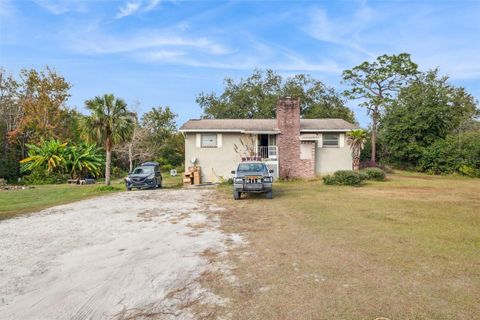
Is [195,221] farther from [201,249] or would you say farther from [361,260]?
[361,260]

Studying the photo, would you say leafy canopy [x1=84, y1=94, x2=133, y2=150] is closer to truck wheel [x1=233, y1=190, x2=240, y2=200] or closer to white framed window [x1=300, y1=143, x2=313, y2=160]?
truck wheel [x1=233, y1=190, x2=240, y2=200]

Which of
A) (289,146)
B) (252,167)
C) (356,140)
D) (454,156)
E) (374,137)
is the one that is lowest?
(252,167)

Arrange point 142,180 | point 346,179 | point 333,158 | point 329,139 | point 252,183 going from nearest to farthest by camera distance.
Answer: point 252,183 → point 346,179 → point 142,180 → point 333,158 → point 329,139

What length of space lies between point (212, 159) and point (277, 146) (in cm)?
471

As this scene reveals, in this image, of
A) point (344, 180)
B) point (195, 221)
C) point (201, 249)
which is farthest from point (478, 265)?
point (344, 180)

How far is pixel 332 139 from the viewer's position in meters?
23.6

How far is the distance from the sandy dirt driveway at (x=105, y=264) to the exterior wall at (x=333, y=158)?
1482cm

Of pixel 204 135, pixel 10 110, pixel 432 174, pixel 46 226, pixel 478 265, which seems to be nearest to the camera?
pixel 478 265

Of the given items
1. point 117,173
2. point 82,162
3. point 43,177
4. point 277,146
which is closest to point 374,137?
point 277,146

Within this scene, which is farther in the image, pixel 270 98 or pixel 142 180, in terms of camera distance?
pixel 270 98

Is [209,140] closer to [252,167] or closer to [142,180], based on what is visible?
[142,180]

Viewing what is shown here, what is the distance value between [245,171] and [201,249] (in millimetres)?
8153

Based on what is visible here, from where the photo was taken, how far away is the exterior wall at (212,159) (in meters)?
22.5

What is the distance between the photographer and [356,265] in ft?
17.3
